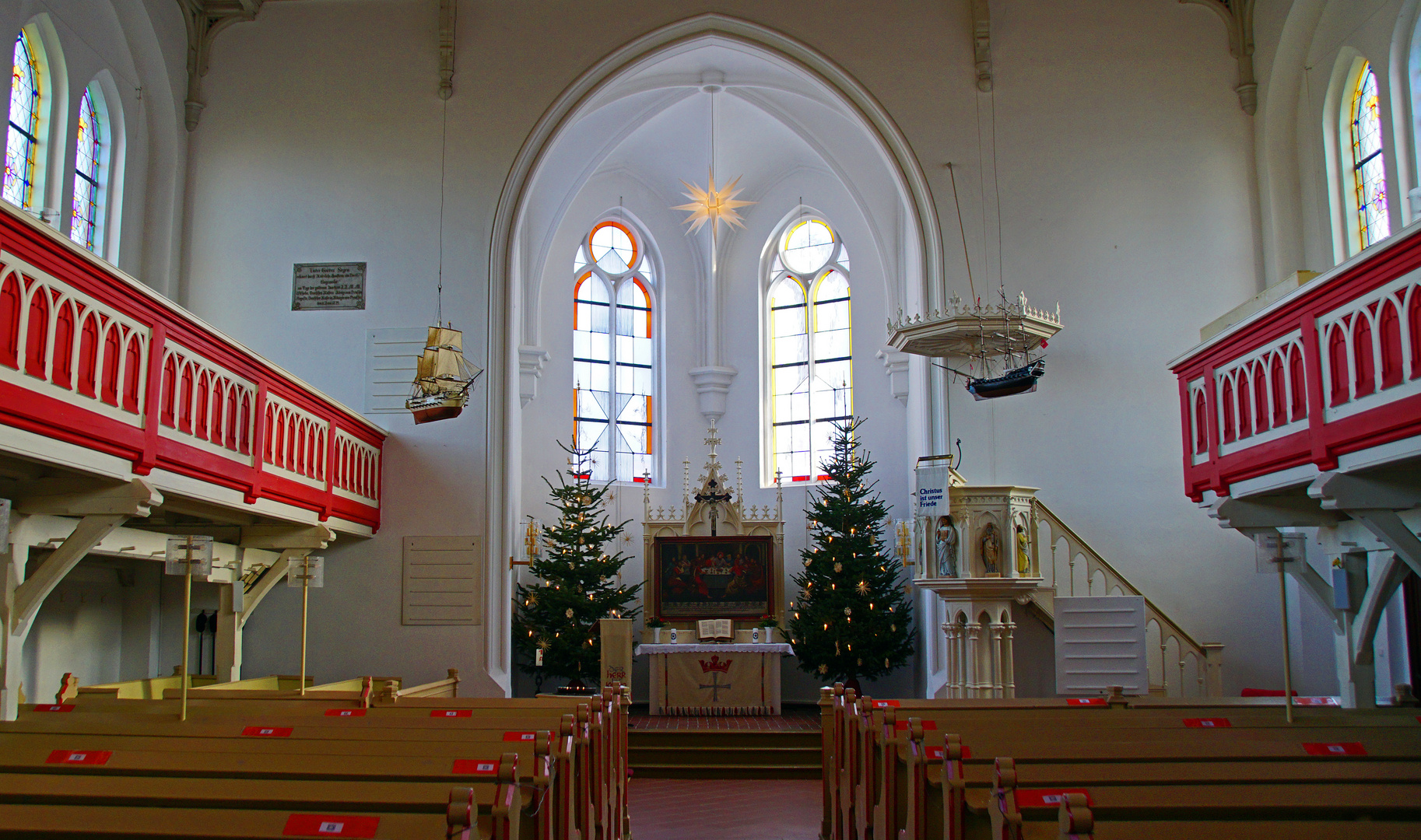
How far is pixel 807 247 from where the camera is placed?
1658cm

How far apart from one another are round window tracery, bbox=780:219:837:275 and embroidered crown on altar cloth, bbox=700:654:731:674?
6.13m

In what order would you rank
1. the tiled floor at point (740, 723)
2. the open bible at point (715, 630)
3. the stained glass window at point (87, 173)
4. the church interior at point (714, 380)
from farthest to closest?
the open bible at point (715, 630) < the tiled floor at point (740, 723) < the stained glass window at point (87, 173) < the church interior at point (714, 380)

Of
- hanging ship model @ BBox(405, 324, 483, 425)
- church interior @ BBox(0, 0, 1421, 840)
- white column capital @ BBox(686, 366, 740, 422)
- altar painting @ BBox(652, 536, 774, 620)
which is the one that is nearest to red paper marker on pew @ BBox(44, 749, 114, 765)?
church interior @ BBox(0, 0, 1421, 840)

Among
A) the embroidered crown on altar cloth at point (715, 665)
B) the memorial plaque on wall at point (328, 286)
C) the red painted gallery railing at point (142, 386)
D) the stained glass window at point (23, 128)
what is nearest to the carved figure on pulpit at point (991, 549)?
the embroidered crown on altar cloth at point (715, 665)

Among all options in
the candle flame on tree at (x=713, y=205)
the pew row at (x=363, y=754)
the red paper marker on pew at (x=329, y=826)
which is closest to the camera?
the red paper marker on pew at (x=329, y=826)

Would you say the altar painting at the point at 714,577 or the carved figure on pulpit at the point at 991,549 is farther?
the altar painting at the point at 714,577

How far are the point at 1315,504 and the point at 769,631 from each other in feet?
24.8

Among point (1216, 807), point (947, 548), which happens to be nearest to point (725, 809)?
point (947, 548)

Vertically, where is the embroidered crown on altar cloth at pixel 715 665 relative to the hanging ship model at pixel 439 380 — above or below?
below

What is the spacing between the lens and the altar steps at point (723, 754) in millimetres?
10531

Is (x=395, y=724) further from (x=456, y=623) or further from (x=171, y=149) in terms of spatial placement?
(x=171, y=149)

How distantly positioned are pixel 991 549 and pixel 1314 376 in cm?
446

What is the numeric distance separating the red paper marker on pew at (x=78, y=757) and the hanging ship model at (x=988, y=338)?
7.38m

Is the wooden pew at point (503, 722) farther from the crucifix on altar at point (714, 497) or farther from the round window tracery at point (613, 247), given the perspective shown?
the round window tracery at point (613, 247)
